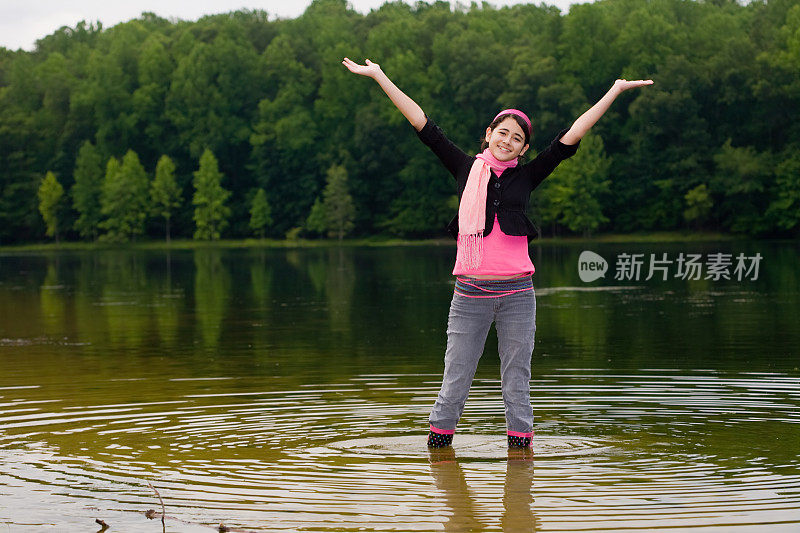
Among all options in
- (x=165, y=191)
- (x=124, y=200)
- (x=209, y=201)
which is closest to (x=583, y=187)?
(x=209, y=201)

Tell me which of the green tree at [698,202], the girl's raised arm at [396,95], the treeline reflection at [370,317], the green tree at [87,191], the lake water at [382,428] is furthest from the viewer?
the green tree at [87,191]

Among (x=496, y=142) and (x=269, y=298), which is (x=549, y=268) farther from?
(x=496, y=142)

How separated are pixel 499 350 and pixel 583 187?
7129 cm

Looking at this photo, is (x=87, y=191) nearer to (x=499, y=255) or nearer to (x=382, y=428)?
(x=382, y=428)

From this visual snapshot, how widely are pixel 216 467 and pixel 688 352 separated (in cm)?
834

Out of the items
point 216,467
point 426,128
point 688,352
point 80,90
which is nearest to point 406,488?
point 216,467

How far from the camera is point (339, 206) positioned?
276 feet

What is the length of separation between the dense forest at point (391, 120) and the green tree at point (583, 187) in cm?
18

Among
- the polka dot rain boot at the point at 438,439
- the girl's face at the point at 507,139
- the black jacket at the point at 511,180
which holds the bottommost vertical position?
the polka dot rain boot at the point at 438,439

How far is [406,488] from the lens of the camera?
6.23 meters

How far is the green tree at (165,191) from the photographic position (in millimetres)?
89188

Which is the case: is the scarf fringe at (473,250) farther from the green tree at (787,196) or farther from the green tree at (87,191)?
the green tree at (87,191)

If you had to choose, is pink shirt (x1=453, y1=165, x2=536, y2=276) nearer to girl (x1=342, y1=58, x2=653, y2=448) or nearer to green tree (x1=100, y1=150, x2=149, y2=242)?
girl (x1=342, y1=58, x2=653, y2=448)

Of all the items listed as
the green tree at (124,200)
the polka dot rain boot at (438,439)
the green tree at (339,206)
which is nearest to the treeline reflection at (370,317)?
the polka dot rain boot at (438,439)
